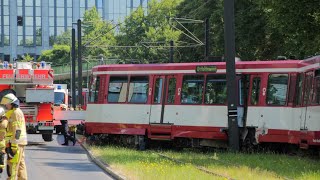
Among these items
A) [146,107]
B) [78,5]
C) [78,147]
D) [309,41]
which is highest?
Answer: [78,5]

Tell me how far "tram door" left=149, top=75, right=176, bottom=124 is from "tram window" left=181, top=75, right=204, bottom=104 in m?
0.44

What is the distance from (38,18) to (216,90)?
96026 millimetres

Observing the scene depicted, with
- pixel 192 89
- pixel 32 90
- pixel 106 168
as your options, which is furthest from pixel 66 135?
pixel 106 168

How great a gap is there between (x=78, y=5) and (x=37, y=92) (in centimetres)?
9135

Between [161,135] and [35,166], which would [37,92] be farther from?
[35,166]

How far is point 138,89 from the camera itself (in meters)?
24.9

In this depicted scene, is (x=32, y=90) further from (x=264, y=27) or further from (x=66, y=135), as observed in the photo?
(x=264, y=27)

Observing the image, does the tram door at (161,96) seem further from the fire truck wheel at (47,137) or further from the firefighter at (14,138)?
the firefighter at (14,138)

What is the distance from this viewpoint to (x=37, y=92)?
1095 inches

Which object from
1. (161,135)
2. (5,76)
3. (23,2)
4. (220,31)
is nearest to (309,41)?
(161,135)

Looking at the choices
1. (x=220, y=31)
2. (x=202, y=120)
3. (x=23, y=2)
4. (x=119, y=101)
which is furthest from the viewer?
(x=23, y=2)

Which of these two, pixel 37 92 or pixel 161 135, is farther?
pixel 37 92

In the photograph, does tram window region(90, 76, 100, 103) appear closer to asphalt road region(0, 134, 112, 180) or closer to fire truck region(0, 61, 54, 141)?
asphalt road region(0, 134, 112, 180)

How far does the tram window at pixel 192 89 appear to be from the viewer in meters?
23.3
